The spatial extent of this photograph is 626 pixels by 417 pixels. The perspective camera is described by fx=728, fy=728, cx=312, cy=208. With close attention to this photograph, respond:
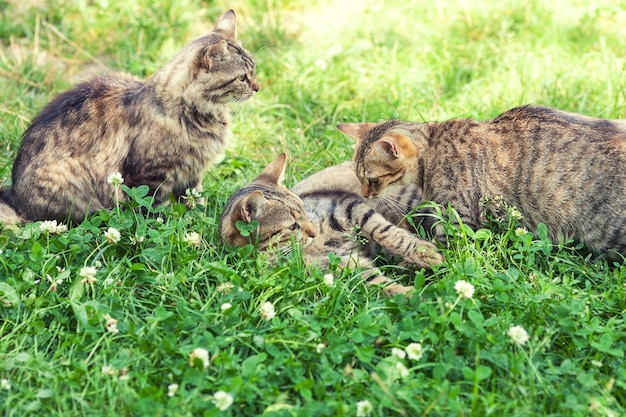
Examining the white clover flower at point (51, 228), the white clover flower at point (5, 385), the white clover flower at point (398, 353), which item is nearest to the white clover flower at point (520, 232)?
the white clover flower at point (398, 353)

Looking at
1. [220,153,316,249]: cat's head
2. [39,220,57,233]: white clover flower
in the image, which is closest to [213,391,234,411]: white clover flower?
[220,153,316,249]: cat's head

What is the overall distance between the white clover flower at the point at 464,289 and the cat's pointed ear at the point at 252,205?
4.01 ft

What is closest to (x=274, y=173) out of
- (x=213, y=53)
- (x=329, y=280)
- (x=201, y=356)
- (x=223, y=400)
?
(x=213, y=53)

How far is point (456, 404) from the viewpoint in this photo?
2.93 m

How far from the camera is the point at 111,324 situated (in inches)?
134

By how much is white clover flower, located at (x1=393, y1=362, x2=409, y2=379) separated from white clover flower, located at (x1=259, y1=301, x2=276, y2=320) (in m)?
0.66

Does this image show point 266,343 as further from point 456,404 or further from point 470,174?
point 470,174

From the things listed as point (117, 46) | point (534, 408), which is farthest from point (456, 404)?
point (117, 46)

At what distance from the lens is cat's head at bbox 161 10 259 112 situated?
470 cm

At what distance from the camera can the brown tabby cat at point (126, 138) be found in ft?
15.2

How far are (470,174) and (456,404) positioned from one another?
184cm

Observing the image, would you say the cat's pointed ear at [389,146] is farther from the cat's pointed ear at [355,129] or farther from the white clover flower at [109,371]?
the white clover flower at [109,371]

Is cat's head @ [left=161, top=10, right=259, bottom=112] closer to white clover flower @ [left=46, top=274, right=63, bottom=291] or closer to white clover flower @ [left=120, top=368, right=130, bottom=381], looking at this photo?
white clover flower @ [left=46, top=274, right=63, bottom=291]

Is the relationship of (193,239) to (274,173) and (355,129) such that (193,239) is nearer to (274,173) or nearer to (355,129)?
(274,173)
